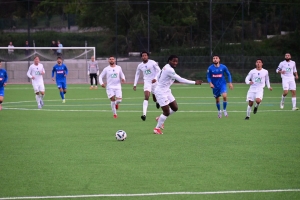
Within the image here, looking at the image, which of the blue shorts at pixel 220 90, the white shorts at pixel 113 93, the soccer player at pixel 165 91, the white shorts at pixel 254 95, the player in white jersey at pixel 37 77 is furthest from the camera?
the player in white jersey at pixel 37 77

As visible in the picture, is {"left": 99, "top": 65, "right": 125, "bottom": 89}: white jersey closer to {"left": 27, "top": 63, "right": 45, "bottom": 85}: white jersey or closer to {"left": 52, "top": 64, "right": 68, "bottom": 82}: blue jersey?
{"left": 27, "top": 63, "right": 45, "bottom": 85}: white jersey

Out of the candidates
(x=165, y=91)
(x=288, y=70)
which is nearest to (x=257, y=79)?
(x=288, y=70)

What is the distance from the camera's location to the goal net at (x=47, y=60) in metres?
Result: 45.2

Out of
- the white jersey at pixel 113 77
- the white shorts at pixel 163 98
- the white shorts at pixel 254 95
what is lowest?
the white shorts at pixel 254 95

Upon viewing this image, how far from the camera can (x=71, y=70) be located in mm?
46094

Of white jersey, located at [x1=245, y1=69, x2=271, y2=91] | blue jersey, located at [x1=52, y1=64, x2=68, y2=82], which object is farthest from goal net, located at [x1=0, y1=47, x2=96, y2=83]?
white jersey, located at [x1=245, y1=69, x2=271, y2=91]

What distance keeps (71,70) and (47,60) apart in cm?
197

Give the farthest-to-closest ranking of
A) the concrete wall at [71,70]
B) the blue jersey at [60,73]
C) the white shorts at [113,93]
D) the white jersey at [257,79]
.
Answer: the concrete wall at [71,70] → the blue jersey at [60,73] → the white shorts at [113,93] → the white jersey at [257,79]

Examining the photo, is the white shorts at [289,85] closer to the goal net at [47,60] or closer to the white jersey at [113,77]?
the white jersey at [113,77]

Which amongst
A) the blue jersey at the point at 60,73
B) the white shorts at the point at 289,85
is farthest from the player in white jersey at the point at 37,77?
the white shorts at the point at 289,85

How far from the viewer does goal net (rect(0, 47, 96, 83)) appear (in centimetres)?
4522

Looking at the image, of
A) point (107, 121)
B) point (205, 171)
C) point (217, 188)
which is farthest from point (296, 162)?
point (107, 121)

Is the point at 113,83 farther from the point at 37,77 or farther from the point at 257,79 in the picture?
the point at 37,77

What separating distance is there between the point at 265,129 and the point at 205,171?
7.09 m
